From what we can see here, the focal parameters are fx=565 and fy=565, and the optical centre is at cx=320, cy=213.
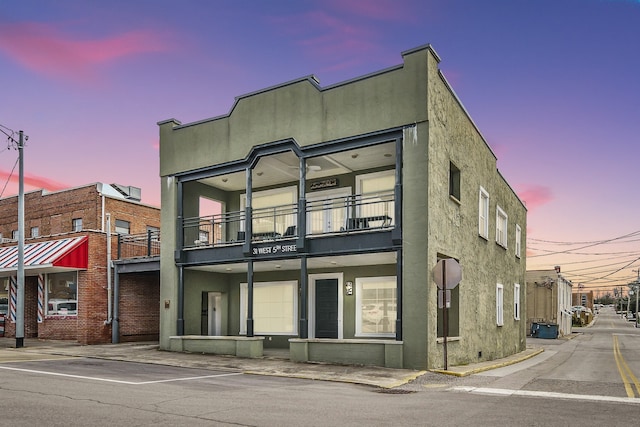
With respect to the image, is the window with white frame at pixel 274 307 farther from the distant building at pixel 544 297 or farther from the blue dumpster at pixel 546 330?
the distant building at pixel 544 297

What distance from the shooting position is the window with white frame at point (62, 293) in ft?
80.9

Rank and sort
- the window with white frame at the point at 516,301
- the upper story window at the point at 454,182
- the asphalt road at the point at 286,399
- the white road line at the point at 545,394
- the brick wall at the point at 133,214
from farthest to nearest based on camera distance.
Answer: the brick wall at the point at 133,214 → the window with white frame at the point at 516,301 → the upper story window at the point at 454,182 → the white road line at the point at 545,394 → the asphalt road at the point at 286,399

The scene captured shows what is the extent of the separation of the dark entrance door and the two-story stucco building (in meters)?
0.05

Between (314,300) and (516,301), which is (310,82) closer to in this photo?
(314,300)

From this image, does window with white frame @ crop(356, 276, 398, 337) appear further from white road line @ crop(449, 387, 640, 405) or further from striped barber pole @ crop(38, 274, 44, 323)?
striped barber pole @ crop(38, 274, 44, 323)

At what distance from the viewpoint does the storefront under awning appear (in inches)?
910

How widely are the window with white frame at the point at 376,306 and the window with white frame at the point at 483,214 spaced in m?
4.48

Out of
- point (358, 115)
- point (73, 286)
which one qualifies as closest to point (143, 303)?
point (73, 286)

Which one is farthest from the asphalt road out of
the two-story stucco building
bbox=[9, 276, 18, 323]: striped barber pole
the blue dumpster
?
the blue dumpster

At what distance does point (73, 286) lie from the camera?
24703mm

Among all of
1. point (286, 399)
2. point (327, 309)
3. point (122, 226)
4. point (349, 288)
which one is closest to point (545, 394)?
point (286, 399)

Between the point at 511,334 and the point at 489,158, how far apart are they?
8.47 meters

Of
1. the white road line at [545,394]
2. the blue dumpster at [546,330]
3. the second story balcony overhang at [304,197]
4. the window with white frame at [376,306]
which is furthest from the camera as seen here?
the blue dumpster at [546,330]

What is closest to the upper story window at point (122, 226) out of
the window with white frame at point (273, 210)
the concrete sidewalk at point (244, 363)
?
the concrete sidewalk at point (244, 363)
